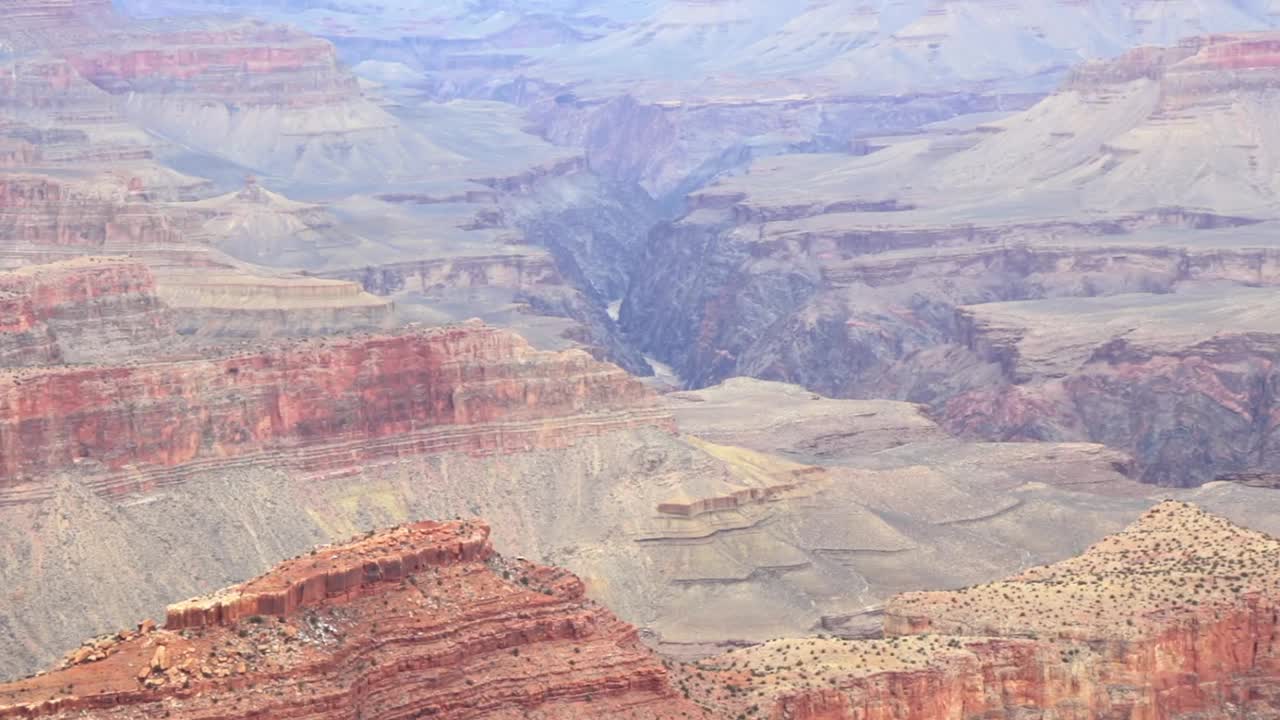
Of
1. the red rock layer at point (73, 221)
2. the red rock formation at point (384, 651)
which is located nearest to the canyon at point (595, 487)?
the red rock formation at point (384, 651)

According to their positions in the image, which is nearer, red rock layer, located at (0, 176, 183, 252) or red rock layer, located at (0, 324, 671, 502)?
red rock layer, located at (0, 324, 671, 502)

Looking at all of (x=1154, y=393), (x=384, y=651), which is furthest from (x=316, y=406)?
(x=1154, y=393)

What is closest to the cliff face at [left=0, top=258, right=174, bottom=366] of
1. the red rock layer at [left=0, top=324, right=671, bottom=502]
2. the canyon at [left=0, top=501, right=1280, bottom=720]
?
the red rock layer at [left=0, top=324, right=671, bottom=502]

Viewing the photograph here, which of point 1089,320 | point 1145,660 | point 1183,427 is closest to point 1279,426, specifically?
point 1183,427

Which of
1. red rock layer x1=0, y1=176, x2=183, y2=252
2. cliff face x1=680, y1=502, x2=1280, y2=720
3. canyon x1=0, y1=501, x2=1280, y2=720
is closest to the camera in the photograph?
canyon x1=0, y1=501, x2=1280, y2=720

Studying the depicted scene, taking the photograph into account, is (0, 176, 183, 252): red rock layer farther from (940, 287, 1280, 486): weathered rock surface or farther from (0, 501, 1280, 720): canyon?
(0, 501, 1280, 720): canyon

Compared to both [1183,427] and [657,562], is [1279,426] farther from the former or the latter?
[657,562]
